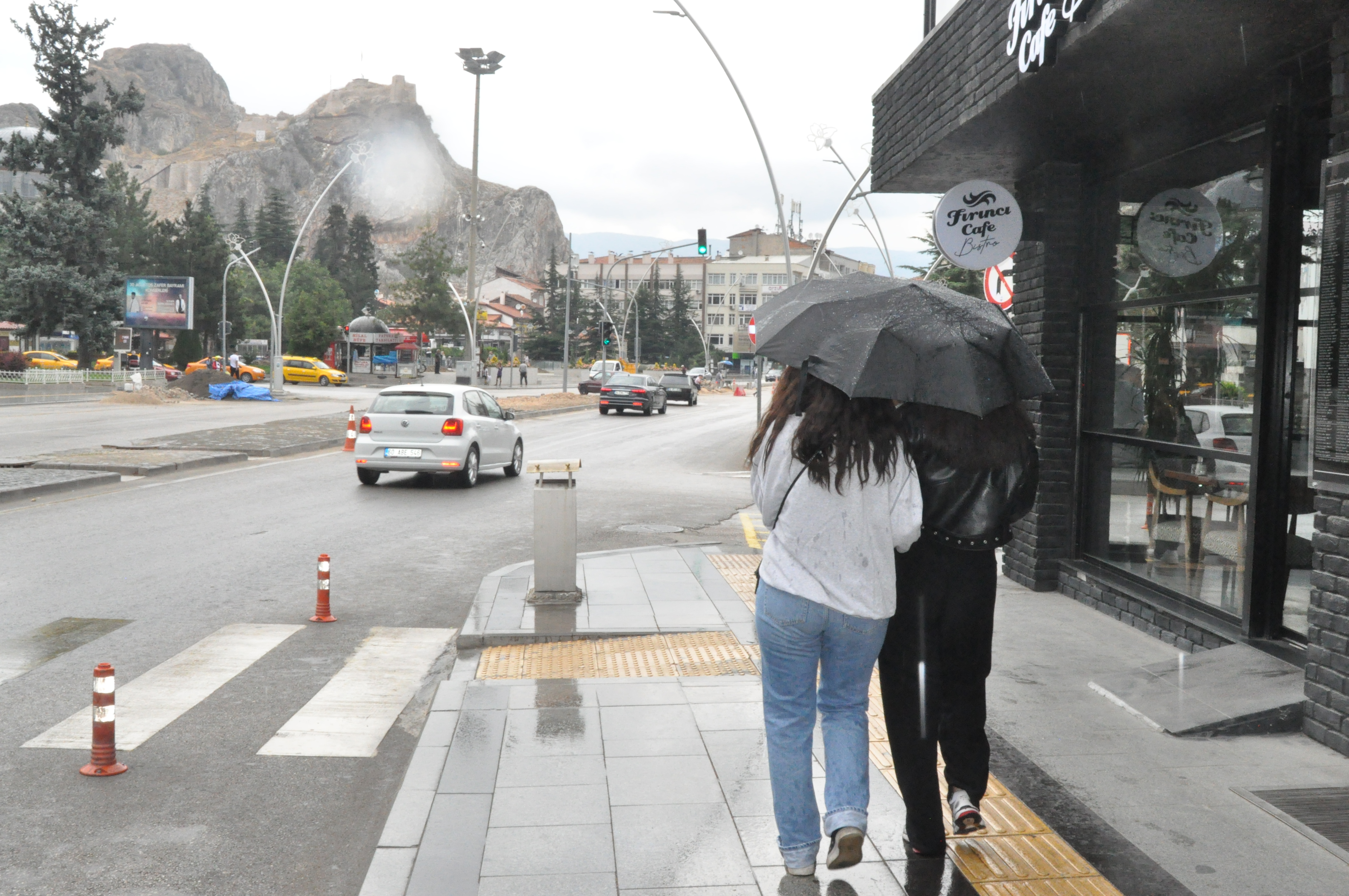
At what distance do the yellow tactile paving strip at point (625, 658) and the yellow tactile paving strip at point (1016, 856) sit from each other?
6.47ft

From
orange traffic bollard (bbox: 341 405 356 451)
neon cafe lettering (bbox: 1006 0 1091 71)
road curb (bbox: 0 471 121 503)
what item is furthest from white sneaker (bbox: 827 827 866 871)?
orange traffic bollard (bbox: 341 405 356 451)

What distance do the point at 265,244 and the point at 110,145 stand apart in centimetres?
6867

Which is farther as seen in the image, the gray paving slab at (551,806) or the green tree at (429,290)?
the green tree at (429,290)

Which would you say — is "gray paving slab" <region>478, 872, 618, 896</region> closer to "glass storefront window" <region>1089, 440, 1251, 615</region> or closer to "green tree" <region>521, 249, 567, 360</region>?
"glass storefront window" <region>1089, 440, 1251, 615</region>

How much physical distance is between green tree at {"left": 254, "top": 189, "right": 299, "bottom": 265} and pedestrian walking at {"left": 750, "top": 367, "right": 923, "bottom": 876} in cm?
12464

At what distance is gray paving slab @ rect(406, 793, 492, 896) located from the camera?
3748 millimetres

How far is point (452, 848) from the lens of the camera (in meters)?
4.05

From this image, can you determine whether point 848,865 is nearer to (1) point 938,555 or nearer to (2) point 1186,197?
(1) point 938,555

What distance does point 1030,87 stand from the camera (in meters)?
6.82

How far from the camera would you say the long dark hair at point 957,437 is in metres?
3.76

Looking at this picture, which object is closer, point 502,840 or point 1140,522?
point 502,840

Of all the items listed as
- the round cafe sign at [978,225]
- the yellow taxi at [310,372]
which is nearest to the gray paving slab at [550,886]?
the round cafe sign at [978,225]

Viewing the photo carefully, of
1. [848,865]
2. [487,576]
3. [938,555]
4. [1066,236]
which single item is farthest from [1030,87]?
[487,576]

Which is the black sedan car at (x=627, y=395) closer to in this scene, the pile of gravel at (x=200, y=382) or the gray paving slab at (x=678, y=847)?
the pile of gravel at (x=200, y=382)
